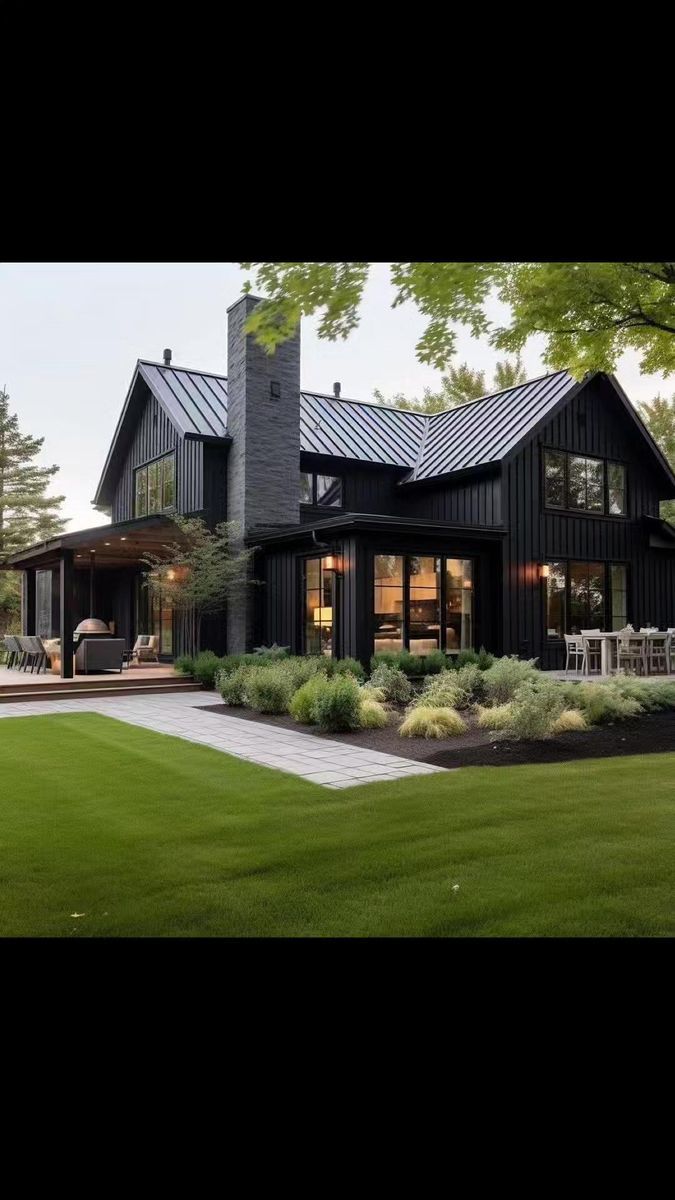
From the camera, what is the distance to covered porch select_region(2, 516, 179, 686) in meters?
15.2

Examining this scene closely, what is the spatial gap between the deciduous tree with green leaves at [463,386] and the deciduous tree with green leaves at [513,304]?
30032mm

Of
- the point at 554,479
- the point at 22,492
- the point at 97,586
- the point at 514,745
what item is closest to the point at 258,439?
the point at 554,479

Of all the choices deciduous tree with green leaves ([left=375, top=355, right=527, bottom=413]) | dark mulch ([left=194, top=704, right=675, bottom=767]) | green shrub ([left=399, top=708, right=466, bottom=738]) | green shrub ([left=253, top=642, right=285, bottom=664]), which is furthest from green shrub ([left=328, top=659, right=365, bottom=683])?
deciduous tree with green leaves ([left=375, top=355, right=527, bottom=413])

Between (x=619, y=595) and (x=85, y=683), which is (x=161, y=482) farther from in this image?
(x=619, y=595)

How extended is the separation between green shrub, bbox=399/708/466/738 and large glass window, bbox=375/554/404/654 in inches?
204

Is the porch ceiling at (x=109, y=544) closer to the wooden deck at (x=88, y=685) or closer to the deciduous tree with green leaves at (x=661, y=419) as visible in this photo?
the wooden deck at (x=88, y=685)

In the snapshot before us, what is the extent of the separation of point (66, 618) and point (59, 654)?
0.86m

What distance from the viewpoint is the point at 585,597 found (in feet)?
57.7
